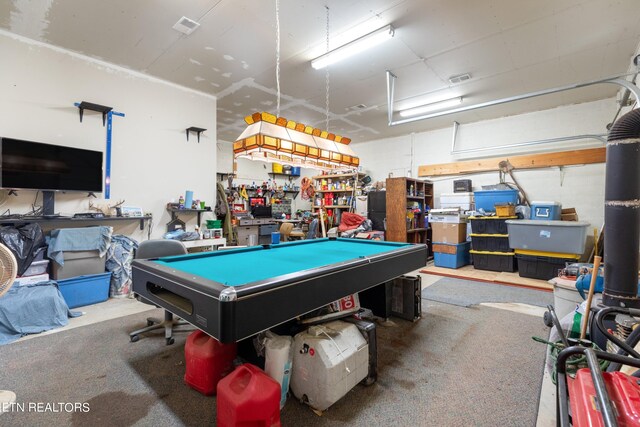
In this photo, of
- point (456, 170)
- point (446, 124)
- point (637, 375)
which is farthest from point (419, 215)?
point (637, 375)

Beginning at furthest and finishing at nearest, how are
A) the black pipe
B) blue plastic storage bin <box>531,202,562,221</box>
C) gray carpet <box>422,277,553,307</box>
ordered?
blue plastic storage bin <box>531,202,562,221</box> → gray carpet <box>422,277,553,307</box> → the black pipe

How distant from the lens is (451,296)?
12.7ft

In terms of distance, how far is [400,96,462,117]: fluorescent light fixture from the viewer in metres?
5.43

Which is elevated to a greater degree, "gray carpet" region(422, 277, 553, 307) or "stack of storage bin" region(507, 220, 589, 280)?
"stack of storage bin" region(507, 220, 589, 280)

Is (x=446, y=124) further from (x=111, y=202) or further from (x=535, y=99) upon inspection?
(x=111, y=202)

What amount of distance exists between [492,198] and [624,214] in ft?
12.7

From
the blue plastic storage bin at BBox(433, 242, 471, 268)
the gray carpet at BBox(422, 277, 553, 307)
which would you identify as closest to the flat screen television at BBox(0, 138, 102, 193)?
the gray carpet at BBox(422, 277, 553, 307)

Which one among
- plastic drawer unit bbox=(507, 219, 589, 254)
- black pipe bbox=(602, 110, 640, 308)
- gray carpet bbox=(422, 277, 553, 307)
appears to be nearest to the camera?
black pipe bbox=(602, 110, 640, 308)

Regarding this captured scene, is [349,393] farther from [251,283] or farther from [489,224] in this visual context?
[489,224]

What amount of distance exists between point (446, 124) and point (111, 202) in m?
7.06

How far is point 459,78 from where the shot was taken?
4555 millimetres

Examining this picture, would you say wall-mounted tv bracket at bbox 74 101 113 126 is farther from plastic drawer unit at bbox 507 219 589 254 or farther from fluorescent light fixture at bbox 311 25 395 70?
plastic drawer unit at bbox 507 219 589 254

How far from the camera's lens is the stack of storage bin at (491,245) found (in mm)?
5270

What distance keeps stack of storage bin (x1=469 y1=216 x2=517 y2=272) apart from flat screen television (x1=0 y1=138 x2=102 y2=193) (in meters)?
6.46
